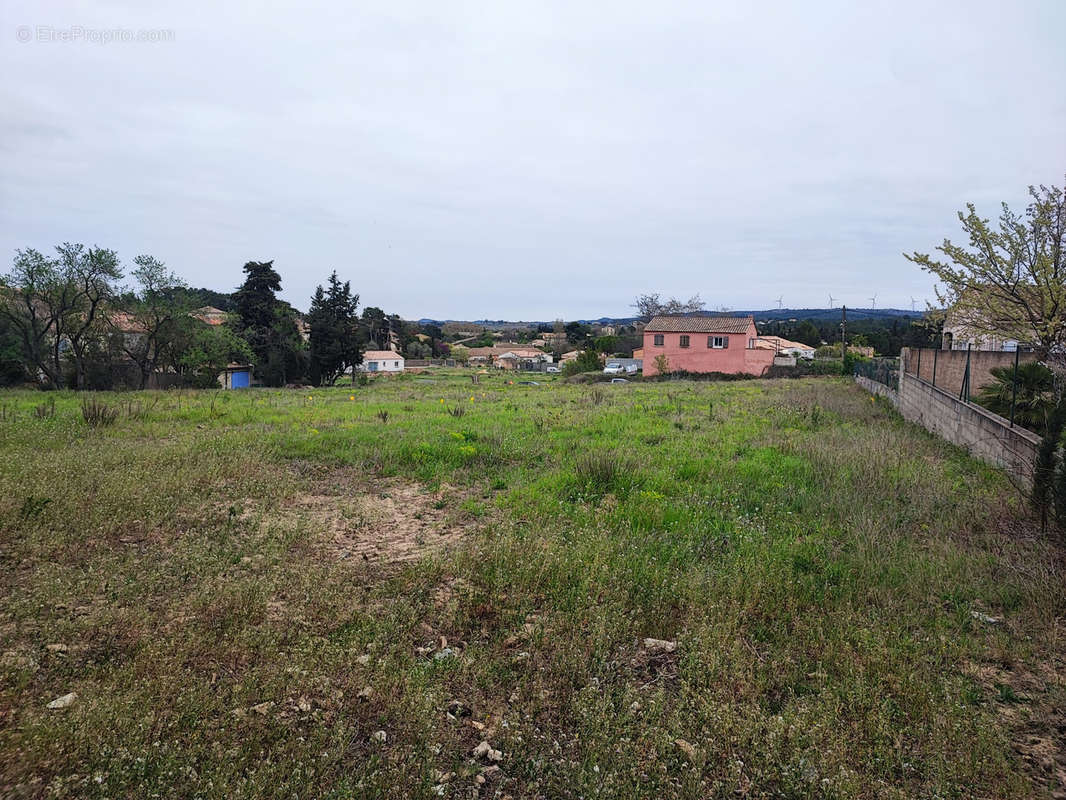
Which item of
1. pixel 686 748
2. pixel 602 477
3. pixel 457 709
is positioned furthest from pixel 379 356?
pixel 686 748

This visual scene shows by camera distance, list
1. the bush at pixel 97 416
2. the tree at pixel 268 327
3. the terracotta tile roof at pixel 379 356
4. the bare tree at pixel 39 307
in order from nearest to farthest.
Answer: the bush at pixel 97 416 < the bare tree at pixel 39 307 < the tree at pixel 268 327 < the terracotta tile roof at pixel 379 356

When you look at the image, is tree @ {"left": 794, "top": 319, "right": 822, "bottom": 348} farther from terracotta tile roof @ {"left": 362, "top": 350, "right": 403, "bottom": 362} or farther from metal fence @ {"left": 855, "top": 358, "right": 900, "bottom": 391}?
metal fence @ {"left": 855, "top": 358, "right": 900, "bottom": 391}

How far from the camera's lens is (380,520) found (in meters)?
6.47

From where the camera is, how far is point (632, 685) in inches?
135

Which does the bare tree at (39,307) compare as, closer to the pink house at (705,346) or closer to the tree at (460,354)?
the pink house at (705,346)

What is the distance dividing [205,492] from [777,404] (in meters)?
15.2

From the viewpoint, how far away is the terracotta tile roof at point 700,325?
44.5 m

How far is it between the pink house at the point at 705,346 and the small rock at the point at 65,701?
43.8 metres

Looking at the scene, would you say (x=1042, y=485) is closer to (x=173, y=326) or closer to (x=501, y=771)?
(x=501, y=771)

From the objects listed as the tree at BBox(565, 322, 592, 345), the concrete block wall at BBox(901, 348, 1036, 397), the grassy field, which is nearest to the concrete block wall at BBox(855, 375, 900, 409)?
the concrete block wall at BBox(901, 348, 1036, 397)

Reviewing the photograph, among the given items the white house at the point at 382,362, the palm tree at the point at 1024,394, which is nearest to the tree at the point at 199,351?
the white house at the point at 382,362

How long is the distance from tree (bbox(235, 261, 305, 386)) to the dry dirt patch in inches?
1520

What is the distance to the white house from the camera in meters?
66.7

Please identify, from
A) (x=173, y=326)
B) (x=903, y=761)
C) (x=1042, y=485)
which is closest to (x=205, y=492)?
(x=903, y=761)
